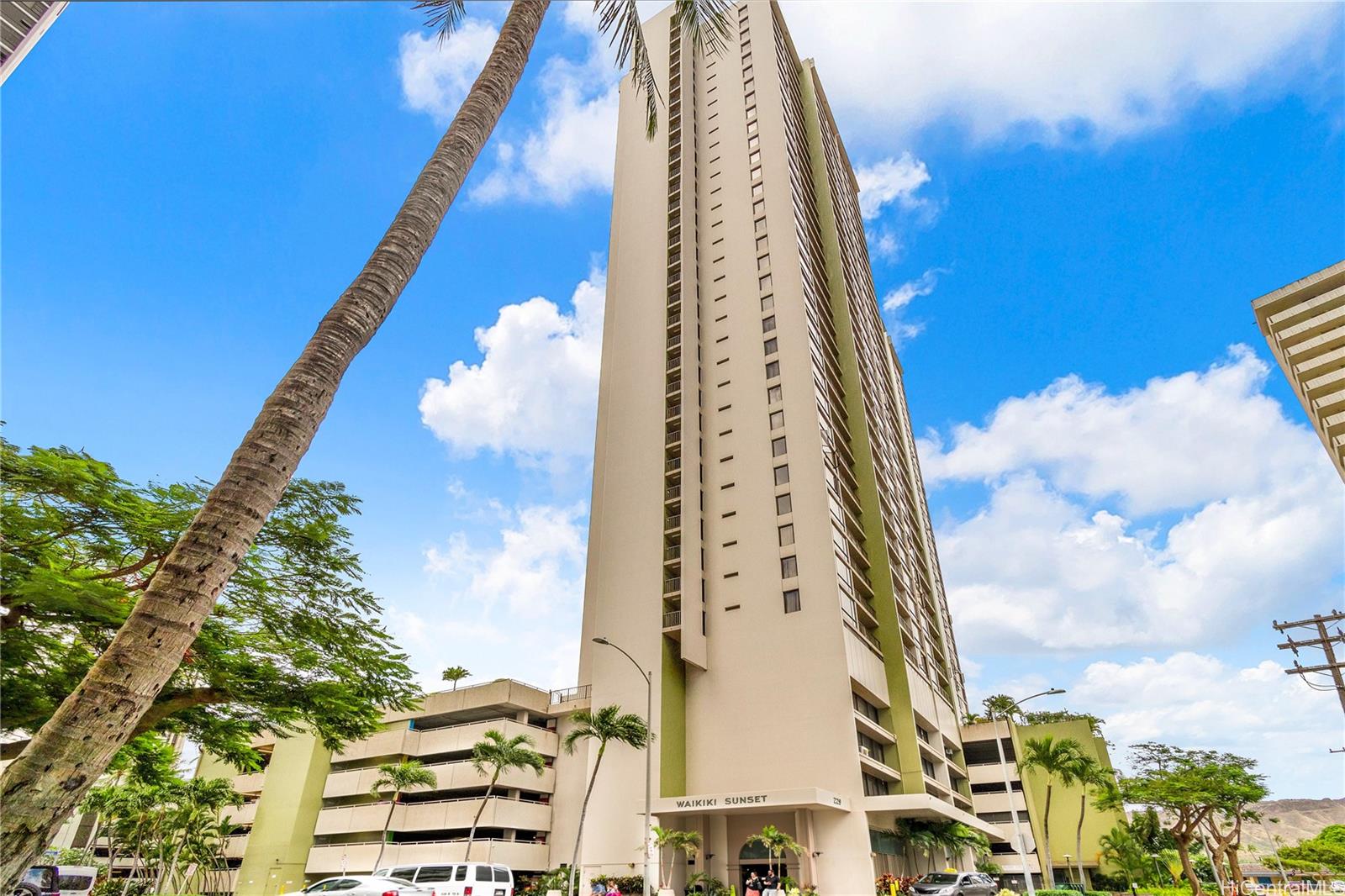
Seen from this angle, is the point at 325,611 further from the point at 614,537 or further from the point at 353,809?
the point at 353,809

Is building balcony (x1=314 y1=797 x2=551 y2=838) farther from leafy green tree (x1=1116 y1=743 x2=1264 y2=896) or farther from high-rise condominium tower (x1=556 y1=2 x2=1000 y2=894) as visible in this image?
leafy green tree (x1=1116 y1=743 x2=1264 y2=896)

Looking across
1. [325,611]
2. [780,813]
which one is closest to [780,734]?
[780,813]

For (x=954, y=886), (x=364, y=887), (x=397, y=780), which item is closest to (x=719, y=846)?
(x=954, y=886)

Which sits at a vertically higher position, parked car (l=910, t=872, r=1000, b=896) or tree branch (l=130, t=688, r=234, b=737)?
tree branch (l=130, t=688, r=234, b=737)

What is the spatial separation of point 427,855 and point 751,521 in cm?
2918

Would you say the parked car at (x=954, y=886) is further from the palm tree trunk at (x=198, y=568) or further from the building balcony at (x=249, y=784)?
the building balcony at (x=249, y=784)

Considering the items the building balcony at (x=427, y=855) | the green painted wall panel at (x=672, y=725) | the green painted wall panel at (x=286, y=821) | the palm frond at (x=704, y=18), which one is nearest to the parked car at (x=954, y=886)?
the green painted wall panel at (x=672, y=725)

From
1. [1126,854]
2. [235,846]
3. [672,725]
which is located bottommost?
[1126,854]

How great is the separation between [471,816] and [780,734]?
65.3ft

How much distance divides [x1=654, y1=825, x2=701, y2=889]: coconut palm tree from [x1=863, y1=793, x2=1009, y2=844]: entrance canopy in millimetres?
9237

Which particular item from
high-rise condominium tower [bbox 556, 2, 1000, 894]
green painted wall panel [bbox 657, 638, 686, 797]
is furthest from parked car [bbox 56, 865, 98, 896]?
green painted wall panel [bbox 657, 638, 686, 797]

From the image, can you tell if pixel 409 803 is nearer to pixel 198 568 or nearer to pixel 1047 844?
pixel 1047 844

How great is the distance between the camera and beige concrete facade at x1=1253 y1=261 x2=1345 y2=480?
54.1 ft

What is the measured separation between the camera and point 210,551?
7.11 metres
